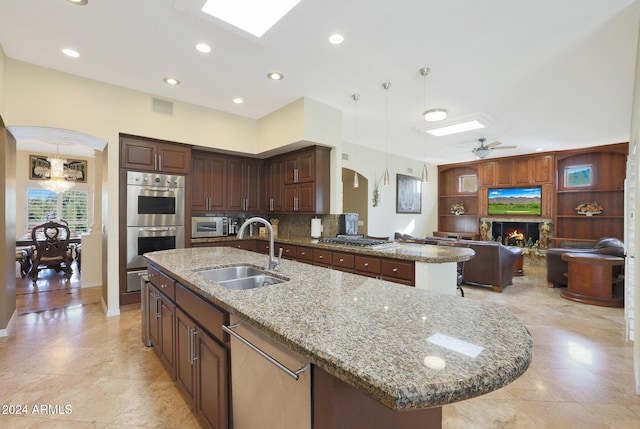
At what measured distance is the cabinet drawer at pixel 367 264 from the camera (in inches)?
124

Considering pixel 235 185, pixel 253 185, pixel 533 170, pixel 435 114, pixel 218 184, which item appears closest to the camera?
pixel 435 114

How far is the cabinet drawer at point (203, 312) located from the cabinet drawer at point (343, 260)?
1.99 m

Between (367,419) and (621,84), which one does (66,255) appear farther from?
(621,84)

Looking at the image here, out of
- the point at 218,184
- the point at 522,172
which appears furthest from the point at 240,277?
the point at 522,172

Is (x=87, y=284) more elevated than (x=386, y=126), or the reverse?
(x=386, y=126)

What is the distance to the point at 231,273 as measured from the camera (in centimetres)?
221

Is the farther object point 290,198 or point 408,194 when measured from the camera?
point 408,194

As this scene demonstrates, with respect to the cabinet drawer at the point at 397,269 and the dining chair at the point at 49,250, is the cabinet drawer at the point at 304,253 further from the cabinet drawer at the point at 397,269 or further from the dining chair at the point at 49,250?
the dining chair at the point at 49,250

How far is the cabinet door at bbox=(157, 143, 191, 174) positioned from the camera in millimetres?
4064

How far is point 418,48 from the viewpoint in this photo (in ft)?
Result: 9.20

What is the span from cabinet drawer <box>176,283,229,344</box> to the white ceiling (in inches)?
83.6

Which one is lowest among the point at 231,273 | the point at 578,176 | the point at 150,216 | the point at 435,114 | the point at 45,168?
the point at 231,273

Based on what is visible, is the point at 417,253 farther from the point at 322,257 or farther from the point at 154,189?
the point at 154,189

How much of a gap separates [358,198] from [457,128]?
2.71 meters
